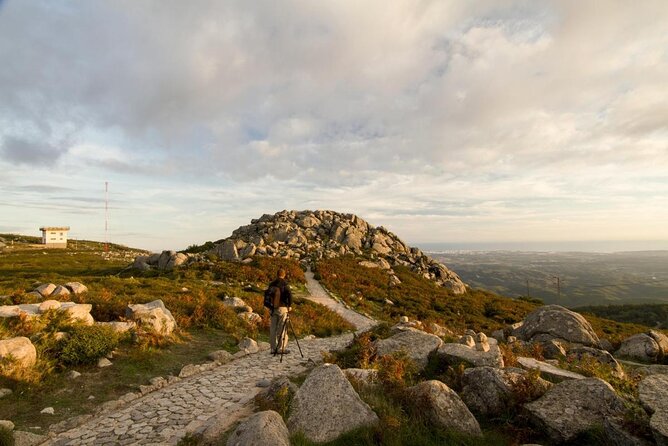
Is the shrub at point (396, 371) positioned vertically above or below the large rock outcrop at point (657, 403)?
below

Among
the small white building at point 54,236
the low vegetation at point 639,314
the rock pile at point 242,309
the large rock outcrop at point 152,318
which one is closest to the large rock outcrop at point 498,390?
the large rock outcrop at point 152,318

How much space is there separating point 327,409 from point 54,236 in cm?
11908

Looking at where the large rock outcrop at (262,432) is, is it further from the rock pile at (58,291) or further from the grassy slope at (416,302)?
the grassy slope at (416,302)

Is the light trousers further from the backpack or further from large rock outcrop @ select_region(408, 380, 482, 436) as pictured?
large rock outcrop @ select_region(408, 380, 482, 436)

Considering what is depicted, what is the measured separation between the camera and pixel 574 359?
13570mm

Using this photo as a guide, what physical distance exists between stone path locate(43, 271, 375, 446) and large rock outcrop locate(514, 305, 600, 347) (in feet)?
43.3

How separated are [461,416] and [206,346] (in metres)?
11.9

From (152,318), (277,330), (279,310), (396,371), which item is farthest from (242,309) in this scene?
(396,371)

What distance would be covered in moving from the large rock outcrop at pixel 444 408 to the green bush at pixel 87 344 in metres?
10.7

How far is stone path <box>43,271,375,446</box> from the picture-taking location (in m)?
7.97

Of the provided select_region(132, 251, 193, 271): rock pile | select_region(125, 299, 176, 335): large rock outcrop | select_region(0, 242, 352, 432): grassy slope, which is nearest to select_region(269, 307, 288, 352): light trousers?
select_region(0, 242, 352, 432): grassy slope

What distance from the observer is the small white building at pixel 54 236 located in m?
97.3

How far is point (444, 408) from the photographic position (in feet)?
23.5

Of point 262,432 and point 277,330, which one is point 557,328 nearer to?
point 277,330
